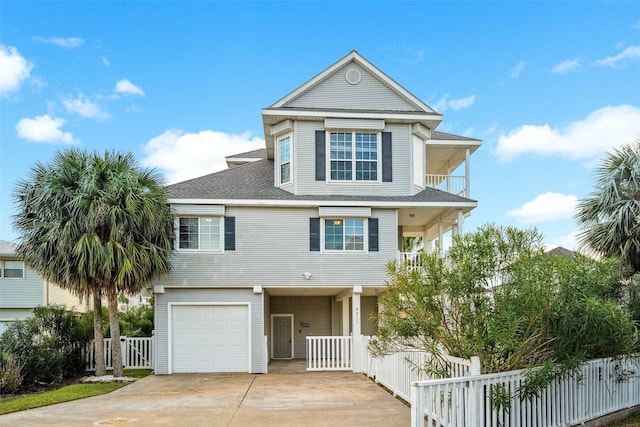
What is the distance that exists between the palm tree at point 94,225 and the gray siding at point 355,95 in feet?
19.4

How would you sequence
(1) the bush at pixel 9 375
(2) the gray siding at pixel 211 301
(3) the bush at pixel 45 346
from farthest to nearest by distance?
1. (2) the gray siding at pixel 211 301
2. (3) the bush at pixel 45 346
3. (1) the bush at pixel 9 375

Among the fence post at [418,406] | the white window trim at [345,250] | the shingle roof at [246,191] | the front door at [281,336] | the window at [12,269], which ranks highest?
the shingle roof at [246,191]

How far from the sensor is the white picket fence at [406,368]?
7969mm

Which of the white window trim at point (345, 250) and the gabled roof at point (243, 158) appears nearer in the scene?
the white window trim at point (345, 250)

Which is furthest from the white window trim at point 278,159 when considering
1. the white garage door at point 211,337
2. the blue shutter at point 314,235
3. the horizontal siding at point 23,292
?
the horizontal siding at point 23,292

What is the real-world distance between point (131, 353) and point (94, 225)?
5627mm

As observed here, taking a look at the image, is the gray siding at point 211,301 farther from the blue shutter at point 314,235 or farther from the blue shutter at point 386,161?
the blue shutter at point 386,161

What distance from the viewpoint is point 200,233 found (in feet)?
57.4

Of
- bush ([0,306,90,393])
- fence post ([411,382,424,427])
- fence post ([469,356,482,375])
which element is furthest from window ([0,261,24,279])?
fence post ([469,356,482,375])

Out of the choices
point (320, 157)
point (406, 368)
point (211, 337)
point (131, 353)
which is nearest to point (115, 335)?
point (131, 353)

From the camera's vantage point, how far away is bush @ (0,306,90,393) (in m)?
14.9

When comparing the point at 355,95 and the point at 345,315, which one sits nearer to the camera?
the point at 355,95

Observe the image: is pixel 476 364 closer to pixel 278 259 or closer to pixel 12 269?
pixel 278 259

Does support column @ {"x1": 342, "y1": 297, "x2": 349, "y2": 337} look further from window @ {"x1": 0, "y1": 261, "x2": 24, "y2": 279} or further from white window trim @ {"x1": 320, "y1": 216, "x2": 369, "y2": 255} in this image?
window @ {"x1": 0, "y1": 261, "x2": 24, "y2": 279}
